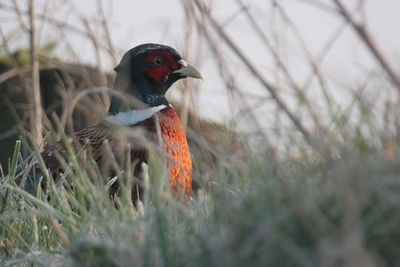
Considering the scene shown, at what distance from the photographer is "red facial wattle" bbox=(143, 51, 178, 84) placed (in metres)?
5.40

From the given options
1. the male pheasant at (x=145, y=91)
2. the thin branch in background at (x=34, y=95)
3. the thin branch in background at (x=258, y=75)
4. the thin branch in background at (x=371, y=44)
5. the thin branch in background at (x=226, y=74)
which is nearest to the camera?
the thin branch in background at (x=371, y=44)

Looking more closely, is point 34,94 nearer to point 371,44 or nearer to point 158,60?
point 158,60

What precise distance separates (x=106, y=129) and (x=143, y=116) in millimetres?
276

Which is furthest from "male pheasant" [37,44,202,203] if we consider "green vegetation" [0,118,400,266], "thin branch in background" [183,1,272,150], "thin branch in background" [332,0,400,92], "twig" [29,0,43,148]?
"thin branch in background" [332,0,400,92]

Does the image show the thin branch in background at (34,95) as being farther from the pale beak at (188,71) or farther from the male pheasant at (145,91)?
the pale beak at (188,71)

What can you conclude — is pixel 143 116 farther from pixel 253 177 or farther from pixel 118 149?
pixel 253 177

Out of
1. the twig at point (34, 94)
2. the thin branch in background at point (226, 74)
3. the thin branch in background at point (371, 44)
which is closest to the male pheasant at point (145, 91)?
the twig at point (34, 94)

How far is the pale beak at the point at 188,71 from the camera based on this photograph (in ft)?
17.5

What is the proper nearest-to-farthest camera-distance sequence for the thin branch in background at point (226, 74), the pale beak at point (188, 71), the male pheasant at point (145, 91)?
the thin branch in background at point (226, 74) < the male pheasant at point (145, 91) < the pale beak at point (188, 71)

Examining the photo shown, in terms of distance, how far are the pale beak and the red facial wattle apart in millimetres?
42

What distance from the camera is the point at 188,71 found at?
536 cm

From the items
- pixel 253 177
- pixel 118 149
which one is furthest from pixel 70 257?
pixel 118 149

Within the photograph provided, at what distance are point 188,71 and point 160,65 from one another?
189 millimetres

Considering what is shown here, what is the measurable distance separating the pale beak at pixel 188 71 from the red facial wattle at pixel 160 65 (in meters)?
0.04
